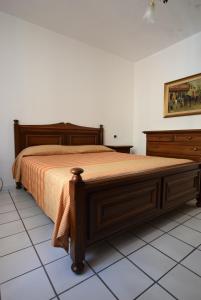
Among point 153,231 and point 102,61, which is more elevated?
point 102,61

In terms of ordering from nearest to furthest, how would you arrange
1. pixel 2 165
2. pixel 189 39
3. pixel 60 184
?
1. pixel 60 184
2. pixel 2 165
3. pixel 189 39

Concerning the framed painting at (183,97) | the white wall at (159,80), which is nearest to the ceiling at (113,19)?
the white wall at (159,80)

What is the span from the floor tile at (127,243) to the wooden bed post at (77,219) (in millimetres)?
356

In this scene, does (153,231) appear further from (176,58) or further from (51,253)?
(176,58)

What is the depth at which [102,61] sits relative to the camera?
3764 mm

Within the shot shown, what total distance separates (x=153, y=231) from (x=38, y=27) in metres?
3.52

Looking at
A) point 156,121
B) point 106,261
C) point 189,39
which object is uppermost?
point 189,39

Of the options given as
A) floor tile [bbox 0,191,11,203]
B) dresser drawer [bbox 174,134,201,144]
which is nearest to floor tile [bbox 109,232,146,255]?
floor tile [bbox 0,191,11,203]

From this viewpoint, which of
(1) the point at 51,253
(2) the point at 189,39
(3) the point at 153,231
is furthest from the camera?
(2) the point at 189,39

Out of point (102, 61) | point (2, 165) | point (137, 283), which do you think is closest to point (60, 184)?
point (137, 283)

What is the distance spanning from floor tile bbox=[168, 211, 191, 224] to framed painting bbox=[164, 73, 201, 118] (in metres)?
1.93

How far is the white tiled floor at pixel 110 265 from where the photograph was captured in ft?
3.35

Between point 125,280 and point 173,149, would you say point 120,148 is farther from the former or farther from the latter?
point 125,280

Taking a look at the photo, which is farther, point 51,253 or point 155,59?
point 155,59
